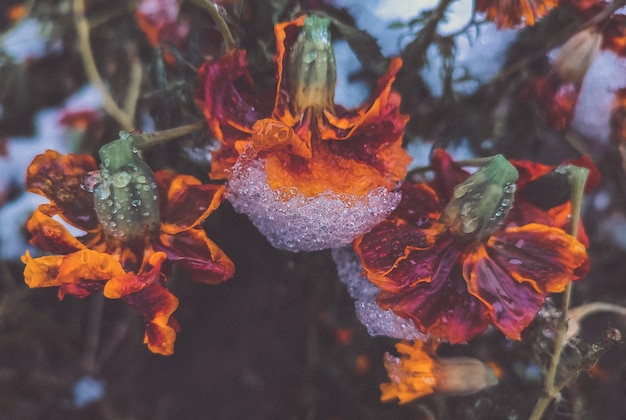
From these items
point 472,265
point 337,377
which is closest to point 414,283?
point 472,265

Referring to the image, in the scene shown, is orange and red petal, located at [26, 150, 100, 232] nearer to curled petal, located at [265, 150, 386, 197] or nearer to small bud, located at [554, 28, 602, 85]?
curled petal, located at [265, 150, 386, 197]

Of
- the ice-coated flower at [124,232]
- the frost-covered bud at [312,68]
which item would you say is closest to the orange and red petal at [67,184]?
the ice-coated flower at [124,232]

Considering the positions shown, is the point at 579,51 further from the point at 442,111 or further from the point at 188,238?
the point at 188,238

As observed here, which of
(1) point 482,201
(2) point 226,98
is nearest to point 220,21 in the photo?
(2) point 226,98

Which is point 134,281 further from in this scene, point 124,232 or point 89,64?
point 89,64

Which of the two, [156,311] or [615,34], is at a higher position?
[615,34]

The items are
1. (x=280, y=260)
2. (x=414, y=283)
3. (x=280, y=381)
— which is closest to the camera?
(x=414, y=283)
